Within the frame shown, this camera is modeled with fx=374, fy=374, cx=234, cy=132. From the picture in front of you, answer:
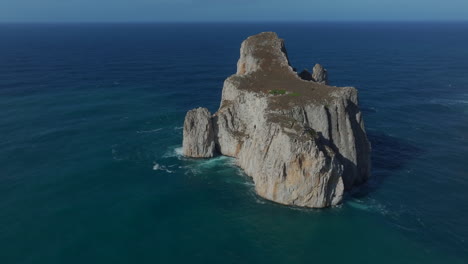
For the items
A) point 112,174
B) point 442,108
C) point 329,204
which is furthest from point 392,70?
point 112,174

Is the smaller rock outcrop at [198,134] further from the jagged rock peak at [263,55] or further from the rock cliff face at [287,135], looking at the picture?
the jagged rock peak at [263,55]

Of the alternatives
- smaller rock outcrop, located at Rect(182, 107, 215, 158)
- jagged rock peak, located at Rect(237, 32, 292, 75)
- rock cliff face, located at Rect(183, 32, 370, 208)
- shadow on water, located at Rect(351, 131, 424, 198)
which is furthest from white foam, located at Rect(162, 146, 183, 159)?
shadow on water, located at Rect(351, 131, 424, 198)

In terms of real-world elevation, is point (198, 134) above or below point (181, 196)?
above

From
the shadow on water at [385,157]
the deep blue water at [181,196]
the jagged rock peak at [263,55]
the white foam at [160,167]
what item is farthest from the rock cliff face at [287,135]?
the white foam at [160,167]

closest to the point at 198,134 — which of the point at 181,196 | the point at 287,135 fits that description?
the point at 181,196

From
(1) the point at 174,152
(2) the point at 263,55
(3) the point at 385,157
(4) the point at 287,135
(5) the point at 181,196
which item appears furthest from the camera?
(2) the point at 263,55

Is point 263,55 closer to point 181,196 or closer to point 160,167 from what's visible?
point 160,167

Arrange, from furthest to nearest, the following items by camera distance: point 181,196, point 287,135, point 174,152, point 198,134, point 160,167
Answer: point 174,152, point 198,134, point 160,167, point 181,196, point 287,135

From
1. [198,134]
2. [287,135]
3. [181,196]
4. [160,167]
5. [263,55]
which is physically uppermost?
[263,55]
